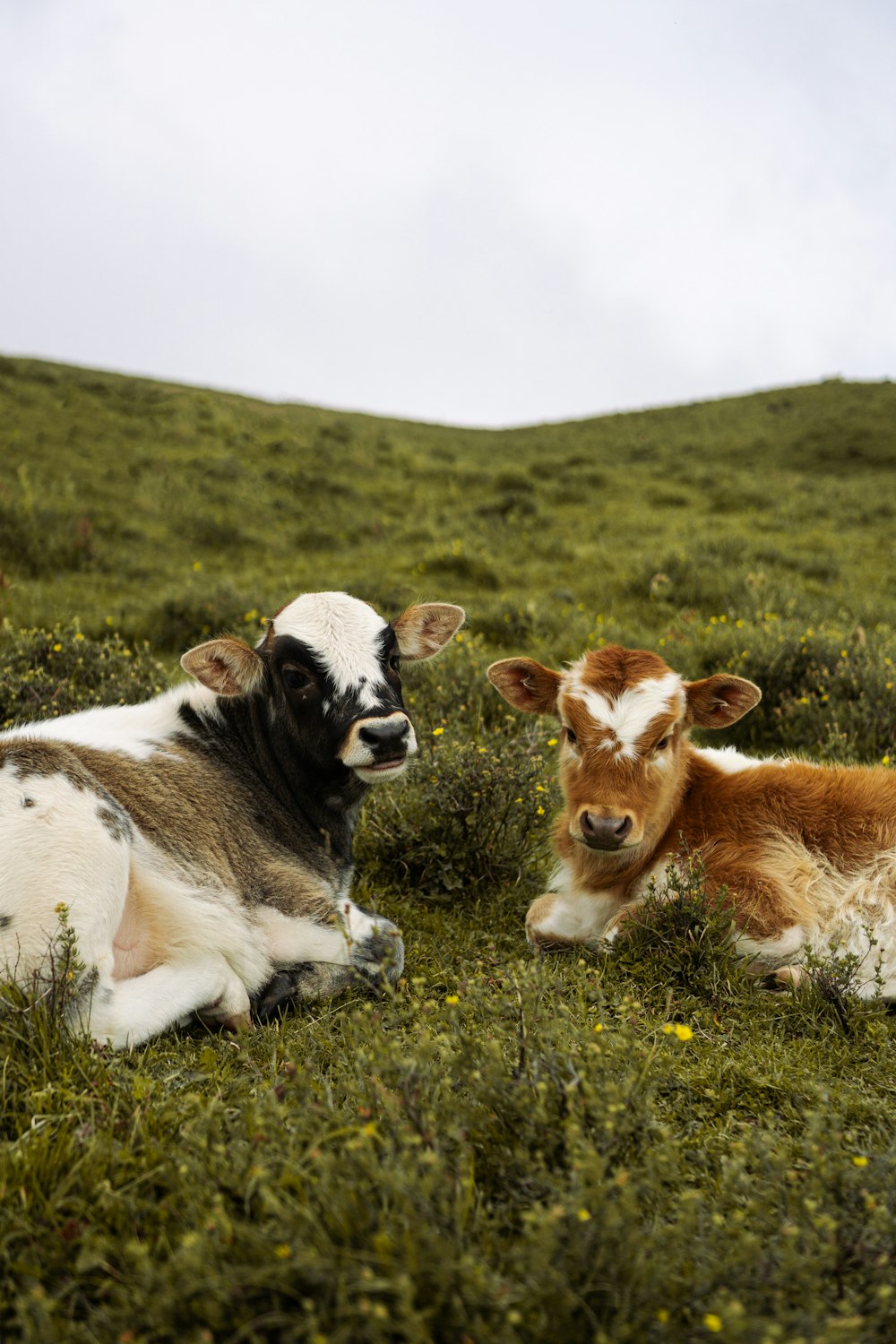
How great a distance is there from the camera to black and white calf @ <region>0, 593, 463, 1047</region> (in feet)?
11.1

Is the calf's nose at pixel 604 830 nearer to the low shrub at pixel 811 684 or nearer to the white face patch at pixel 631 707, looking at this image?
the white face patch at pixel 631 707

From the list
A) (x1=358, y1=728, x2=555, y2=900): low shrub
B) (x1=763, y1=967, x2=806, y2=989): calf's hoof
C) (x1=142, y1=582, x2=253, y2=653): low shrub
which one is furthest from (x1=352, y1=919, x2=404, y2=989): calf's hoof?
(x1=142, y1=582, x2=253, y2=653): low shrub

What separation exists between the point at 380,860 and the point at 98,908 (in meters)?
2.17

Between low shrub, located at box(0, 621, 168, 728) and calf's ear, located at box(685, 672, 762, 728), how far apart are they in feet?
12.7

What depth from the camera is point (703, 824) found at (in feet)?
14.8

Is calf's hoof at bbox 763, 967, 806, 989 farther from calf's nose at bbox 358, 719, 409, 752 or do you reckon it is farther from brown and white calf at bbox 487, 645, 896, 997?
calf's nose at bbox 358, 719, 409, 752

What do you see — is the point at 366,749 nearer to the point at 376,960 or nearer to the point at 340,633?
the point at 340,633

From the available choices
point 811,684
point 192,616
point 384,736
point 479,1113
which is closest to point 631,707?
point 384,736

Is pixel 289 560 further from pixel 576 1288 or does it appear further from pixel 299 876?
pixel 576 1288

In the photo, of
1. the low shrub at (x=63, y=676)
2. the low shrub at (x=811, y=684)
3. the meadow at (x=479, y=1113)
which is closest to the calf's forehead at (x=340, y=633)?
the meadow at (x=479, y=1113)

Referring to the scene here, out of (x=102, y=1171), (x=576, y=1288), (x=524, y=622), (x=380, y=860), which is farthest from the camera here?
(x=524, y=622)

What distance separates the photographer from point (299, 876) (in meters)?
4.25

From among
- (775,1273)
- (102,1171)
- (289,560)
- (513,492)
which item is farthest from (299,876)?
(513,492)

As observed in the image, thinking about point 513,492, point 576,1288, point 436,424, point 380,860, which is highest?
point 436,424
